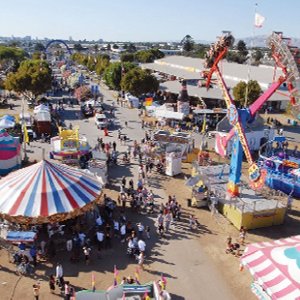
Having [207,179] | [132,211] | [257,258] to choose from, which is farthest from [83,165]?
[257,258]

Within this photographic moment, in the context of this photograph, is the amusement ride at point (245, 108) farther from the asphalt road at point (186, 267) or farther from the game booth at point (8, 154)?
the game booth at point (8, 154)

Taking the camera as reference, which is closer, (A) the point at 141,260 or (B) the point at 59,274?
(B) the point at 59,274

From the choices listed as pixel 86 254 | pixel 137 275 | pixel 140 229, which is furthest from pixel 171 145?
pixel 137 275

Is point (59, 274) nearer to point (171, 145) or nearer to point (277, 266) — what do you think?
point (277, 266)

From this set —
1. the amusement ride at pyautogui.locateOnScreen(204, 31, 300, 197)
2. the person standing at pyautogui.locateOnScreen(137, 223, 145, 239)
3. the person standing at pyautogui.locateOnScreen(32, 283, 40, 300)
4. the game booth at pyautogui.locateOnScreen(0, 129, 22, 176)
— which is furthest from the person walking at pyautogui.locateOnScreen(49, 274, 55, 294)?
the game booth at pyautogui.locateOnScreen(0, 129, 22, 176)

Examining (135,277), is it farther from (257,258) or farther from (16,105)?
(16,105)

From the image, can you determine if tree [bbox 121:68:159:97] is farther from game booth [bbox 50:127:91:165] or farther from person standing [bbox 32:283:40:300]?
person standing [bbox 32:283:40:300]
